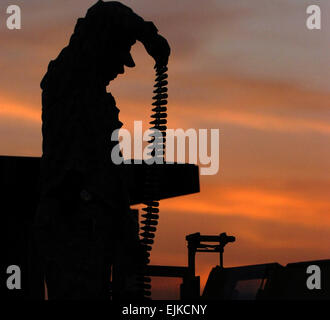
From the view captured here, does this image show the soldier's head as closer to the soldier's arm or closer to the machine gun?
the soldier's arm

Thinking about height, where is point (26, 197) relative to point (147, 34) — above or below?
below

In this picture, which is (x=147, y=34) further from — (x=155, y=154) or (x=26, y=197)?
(x=26, y=197)

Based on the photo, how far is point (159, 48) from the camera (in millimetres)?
Result: 11586

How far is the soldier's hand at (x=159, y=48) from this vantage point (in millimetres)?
11562

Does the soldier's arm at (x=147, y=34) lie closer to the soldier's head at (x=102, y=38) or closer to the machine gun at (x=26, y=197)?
the soldier's head at (x=102, y=38)

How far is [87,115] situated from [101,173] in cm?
86

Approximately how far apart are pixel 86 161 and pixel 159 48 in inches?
74.8

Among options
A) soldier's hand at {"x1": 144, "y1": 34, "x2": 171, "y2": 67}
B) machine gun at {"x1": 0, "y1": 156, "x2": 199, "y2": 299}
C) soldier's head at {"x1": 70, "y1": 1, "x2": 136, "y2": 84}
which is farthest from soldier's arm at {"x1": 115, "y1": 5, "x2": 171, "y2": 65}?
machine gun at {"x1": 0, "y1": 156, "x2": 199, "y2": 299}

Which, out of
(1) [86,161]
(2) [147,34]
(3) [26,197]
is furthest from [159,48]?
(3) [26,197]

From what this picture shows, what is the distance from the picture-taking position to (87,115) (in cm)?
1159

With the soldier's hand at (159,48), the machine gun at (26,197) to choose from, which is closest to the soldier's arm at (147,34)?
the soldier's hand at (159,48)

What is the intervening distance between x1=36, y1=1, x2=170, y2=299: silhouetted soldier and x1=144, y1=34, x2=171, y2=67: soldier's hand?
14 millimetres

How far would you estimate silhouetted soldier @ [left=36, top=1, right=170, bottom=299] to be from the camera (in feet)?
37.1

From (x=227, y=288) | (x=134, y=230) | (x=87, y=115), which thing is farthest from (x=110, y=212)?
(x=227, y=288)
